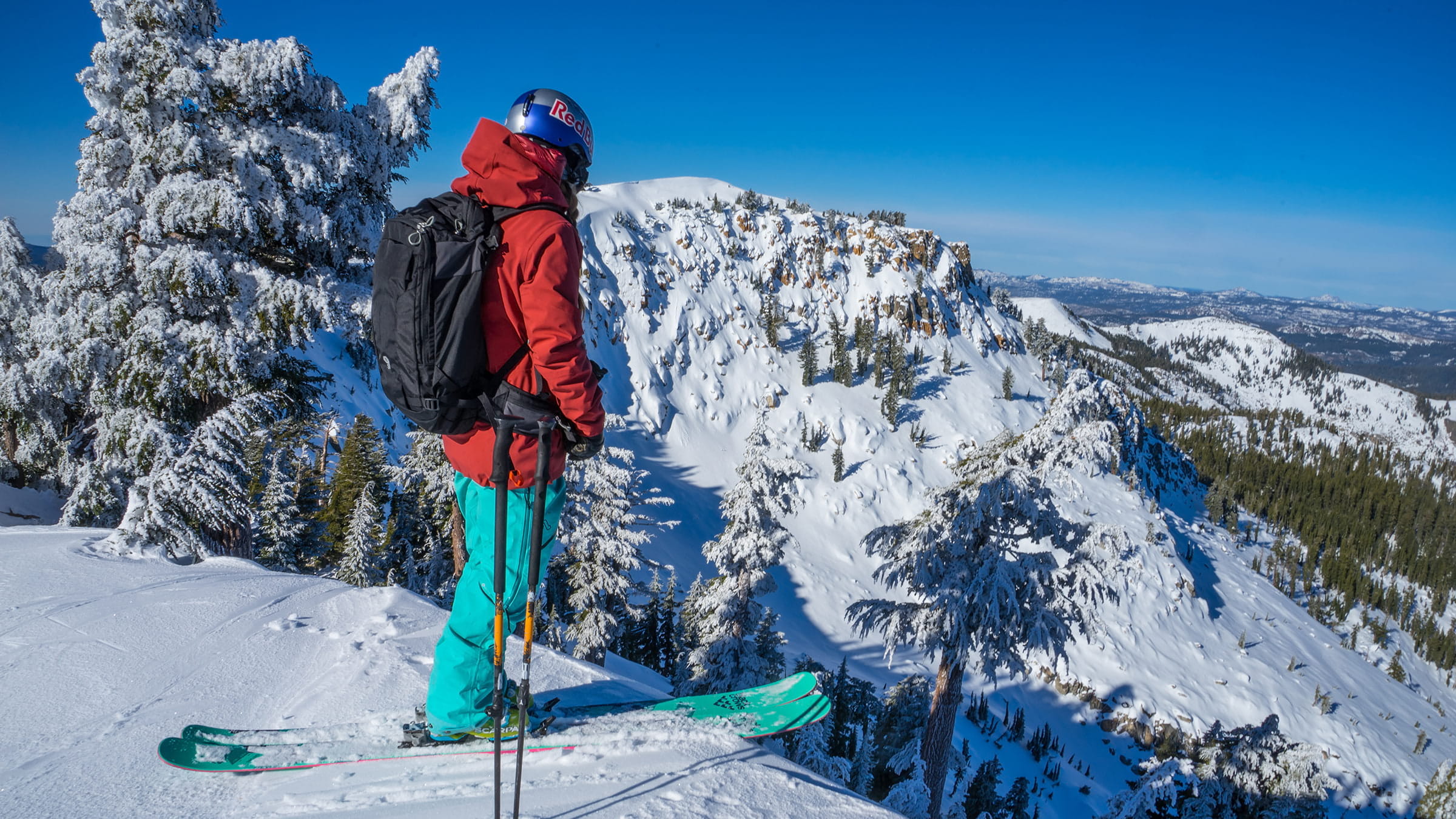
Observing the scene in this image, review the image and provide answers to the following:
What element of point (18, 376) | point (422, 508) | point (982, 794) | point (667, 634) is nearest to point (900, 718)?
point (982, 794)

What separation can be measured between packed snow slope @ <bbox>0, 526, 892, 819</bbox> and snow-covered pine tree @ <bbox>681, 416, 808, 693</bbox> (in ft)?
38.1

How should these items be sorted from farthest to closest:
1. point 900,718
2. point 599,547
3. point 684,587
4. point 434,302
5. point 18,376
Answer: point 684,587 < point 900,718 < point 599,547 < point 18,376 < point 434,302

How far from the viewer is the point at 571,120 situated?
3332 millimetres

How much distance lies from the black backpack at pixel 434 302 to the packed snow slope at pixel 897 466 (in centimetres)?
3523

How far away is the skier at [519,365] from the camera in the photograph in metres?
2.87

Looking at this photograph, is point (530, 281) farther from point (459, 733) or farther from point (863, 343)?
point (863, 343)

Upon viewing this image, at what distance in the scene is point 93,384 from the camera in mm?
7484

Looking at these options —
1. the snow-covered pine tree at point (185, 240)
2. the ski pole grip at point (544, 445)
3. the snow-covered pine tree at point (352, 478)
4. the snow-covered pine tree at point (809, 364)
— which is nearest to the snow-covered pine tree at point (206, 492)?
the snow-covered pine tree at point (185, 240)

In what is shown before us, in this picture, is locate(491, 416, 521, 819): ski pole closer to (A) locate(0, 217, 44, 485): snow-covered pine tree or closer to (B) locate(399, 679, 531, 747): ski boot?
(B) locate(399, 679, 531, 747): ski boot

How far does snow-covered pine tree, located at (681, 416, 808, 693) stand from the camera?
54.7 feet

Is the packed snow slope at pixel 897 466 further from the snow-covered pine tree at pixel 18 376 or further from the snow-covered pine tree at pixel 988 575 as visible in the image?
the snow-covered pine tree at pixel 18 376

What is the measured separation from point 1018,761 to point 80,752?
1928 inches

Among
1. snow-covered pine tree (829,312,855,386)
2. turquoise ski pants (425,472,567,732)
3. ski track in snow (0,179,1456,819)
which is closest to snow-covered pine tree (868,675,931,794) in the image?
ski track in snow (0,179,1456,819)

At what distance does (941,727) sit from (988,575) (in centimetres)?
332
